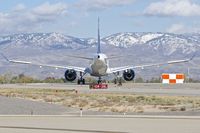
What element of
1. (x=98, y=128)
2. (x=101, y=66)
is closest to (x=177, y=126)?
(x=98, y=128)

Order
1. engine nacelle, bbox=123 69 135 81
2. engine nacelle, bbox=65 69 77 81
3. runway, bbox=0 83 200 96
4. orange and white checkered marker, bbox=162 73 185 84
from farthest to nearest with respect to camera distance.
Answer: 1. orange and white checkered marker, bbox=162 73 185 84
2. engine nacelle, bbox=123 69 135 81
3. engine nacelle, bbox=65 69 77 81
4. runway, bbox=0 83 200 96

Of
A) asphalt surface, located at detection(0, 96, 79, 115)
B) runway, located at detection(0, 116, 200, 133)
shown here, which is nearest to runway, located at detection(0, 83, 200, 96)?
asphalt surface, located at detection(0, 96, 79, 115)

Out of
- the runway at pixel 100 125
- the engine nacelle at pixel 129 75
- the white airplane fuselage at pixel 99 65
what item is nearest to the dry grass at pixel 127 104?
the runway at pixel 100 125

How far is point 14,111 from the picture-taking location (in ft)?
131

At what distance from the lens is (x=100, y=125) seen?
28.0 meters

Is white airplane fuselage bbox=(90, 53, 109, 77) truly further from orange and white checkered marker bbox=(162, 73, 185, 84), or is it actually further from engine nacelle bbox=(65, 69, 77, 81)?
orange and white checkered marker bbox=(162, 73, 185, 84)

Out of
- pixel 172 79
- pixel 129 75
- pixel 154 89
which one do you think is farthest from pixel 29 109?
pixel 172 79

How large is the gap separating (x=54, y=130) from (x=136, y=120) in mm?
6143

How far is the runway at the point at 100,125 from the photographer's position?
2550 centimetres

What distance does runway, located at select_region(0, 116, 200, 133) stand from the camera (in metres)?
25.5

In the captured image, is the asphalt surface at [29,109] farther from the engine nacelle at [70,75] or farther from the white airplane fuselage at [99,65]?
the engine nacelle at [70,75]

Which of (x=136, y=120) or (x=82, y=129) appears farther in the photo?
(x=136, y=120)

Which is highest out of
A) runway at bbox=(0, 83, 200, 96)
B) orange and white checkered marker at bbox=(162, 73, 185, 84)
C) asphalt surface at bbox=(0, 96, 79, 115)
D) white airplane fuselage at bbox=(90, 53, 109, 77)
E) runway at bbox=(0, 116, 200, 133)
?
white airplane fuselage at bbox=(90, 53, 109, 77)

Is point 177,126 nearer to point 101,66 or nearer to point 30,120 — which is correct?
point 30,120
